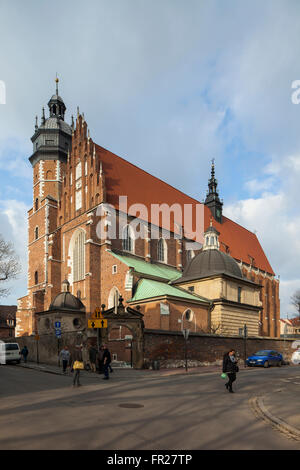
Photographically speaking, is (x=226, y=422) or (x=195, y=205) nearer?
(x=226, y=422)

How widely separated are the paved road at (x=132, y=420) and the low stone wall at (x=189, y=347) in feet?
33.8

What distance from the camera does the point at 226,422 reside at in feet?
30.2

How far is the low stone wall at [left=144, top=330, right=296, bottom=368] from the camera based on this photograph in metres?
25.8

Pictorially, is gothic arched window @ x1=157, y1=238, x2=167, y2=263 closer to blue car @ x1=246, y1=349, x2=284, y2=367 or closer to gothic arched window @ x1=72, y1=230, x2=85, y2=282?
gothic arched window @ x1=72, y1=230, x2=85, y2=282

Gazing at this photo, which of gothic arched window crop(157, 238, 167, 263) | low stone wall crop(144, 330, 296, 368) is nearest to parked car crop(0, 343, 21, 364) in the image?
low stone wall crop(144, 330, 296, 368)

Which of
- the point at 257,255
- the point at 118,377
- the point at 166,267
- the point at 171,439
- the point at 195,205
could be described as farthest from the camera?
the point at 257,255

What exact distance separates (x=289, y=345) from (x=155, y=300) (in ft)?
50.8

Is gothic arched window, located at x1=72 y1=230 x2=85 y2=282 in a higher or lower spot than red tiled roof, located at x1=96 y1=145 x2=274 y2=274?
lower

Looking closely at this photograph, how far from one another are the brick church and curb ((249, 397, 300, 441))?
66.9ft

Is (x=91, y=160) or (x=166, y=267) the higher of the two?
(x=91, y=160)

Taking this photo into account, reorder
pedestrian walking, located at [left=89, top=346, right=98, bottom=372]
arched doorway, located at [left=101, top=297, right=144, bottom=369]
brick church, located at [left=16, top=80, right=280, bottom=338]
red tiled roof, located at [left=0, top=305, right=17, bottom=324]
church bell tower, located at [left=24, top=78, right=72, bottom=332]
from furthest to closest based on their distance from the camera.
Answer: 1. red tiled roof, located at [left=0, top=305, right=17, bottom=324]
2. church bell tower, located at [left=24, top=78, right=72, bottom=332]
3. brick church, located at [left=16, top=80, right=280, bottom=338]
4. arched doorway, located at [left=101, top=297, right=144, bottom=369]
5. pedestrian walking, located at [left=89, top=346, right=98, bottom=372]

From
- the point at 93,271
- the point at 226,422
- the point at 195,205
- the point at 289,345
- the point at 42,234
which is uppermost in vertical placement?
the point at 195,205
